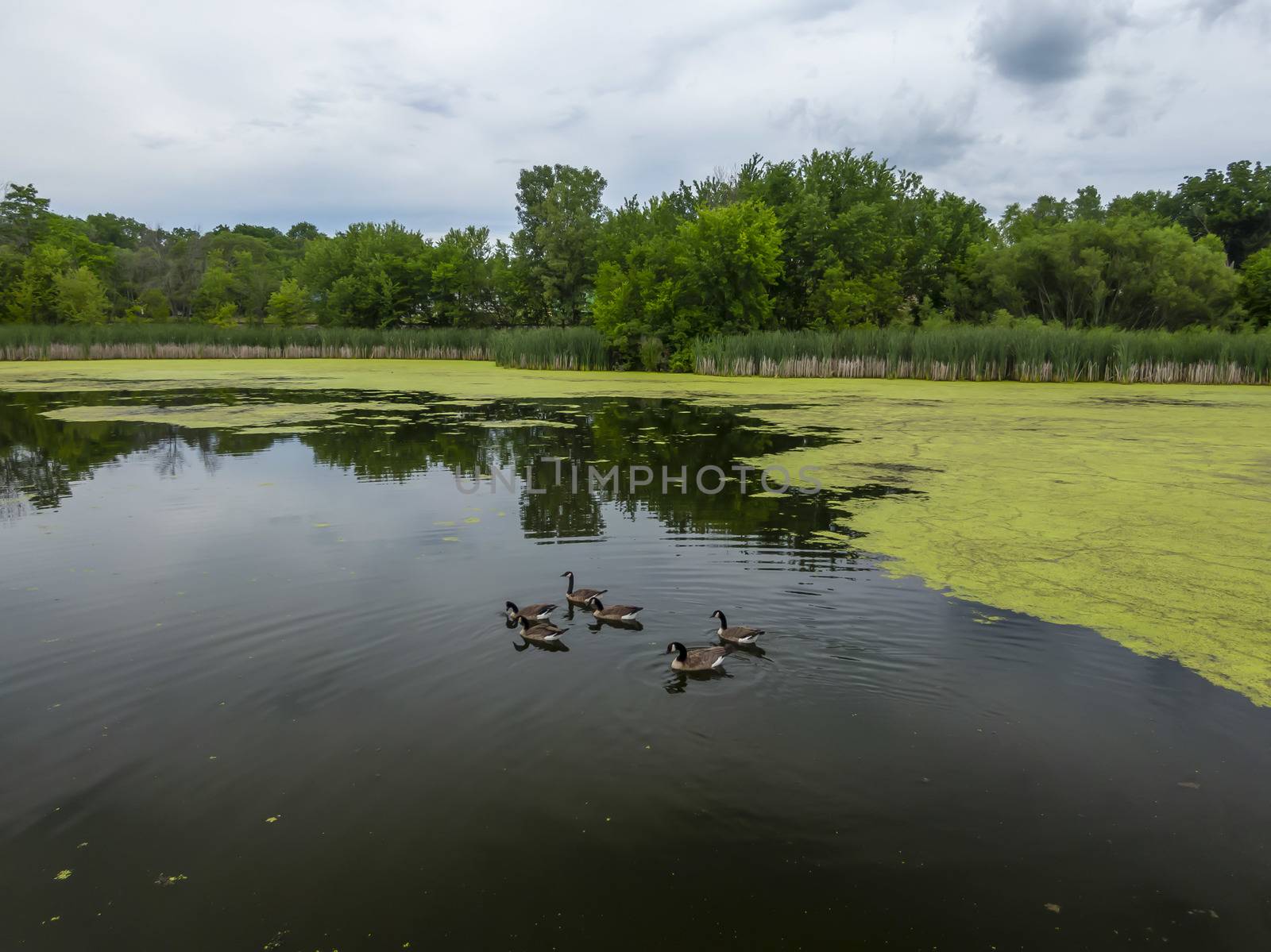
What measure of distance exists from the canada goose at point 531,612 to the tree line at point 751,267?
96.2ft

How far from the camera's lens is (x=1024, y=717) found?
421cm

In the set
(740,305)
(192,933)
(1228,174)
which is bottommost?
(192,933)

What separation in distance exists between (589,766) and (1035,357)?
2640 cm

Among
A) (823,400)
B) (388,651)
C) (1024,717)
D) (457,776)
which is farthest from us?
(823,400)

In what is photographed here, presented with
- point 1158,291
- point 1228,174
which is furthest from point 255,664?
point 1228,174

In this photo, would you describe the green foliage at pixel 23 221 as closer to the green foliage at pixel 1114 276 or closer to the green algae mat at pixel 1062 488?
the green algae mat at pixel 1062 488

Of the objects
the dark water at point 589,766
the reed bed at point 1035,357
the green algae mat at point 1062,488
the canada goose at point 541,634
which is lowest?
the dark water at point 589,766

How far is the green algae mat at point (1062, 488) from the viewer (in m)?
5.76

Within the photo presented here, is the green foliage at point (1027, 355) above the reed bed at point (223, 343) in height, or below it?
below

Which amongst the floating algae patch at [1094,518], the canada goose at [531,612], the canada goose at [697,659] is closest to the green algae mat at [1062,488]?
the floating algae patch at [1094,518]

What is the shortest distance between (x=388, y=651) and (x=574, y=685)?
1292 millimetres

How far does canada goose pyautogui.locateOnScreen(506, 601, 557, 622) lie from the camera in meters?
5.47

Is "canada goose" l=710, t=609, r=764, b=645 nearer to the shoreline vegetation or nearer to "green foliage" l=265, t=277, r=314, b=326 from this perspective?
the shoreline vegetation

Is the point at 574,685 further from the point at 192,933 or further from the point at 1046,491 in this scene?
the point at 1046,491
